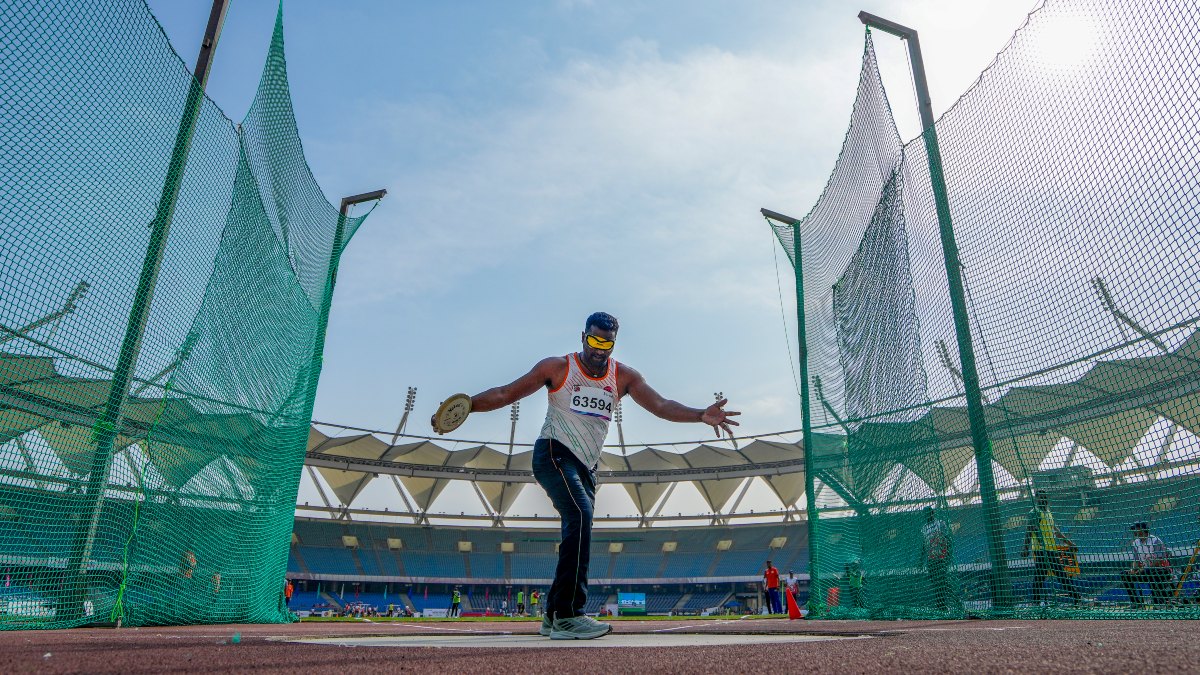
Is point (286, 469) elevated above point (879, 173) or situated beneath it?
situated beneath

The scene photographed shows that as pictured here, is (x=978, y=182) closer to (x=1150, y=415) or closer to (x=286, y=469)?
(x=1150, y=415)

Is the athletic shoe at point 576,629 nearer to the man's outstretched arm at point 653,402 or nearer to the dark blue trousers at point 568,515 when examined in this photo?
the dark blue trousers at point 568,515

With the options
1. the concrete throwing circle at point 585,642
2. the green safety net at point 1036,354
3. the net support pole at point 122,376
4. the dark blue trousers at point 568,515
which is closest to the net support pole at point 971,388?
the green safety net at point 1036,354

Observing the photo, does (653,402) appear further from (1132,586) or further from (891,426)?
(891,426)

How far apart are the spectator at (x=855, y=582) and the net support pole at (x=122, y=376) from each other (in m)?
7.09

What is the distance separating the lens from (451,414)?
3496mm

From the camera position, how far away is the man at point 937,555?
5961mm

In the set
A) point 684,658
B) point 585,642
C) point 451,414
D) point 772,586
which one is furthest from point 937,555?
point 772,586

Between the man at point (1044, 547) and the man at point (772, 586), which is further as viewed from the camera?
the man at point (772, 586)

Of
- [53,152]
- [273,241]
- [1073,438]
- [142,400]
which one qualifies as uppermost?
[273,241]

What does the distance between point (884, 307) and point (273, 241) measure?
19.3 ft

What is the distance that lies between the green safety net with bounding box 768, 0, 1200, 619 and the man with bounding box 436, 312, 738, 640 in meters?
2.44

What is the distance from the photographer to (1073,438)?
4.82 meters

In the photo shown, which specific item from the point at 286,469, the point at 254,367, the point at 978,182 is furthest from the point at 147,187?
the point at 978,182
